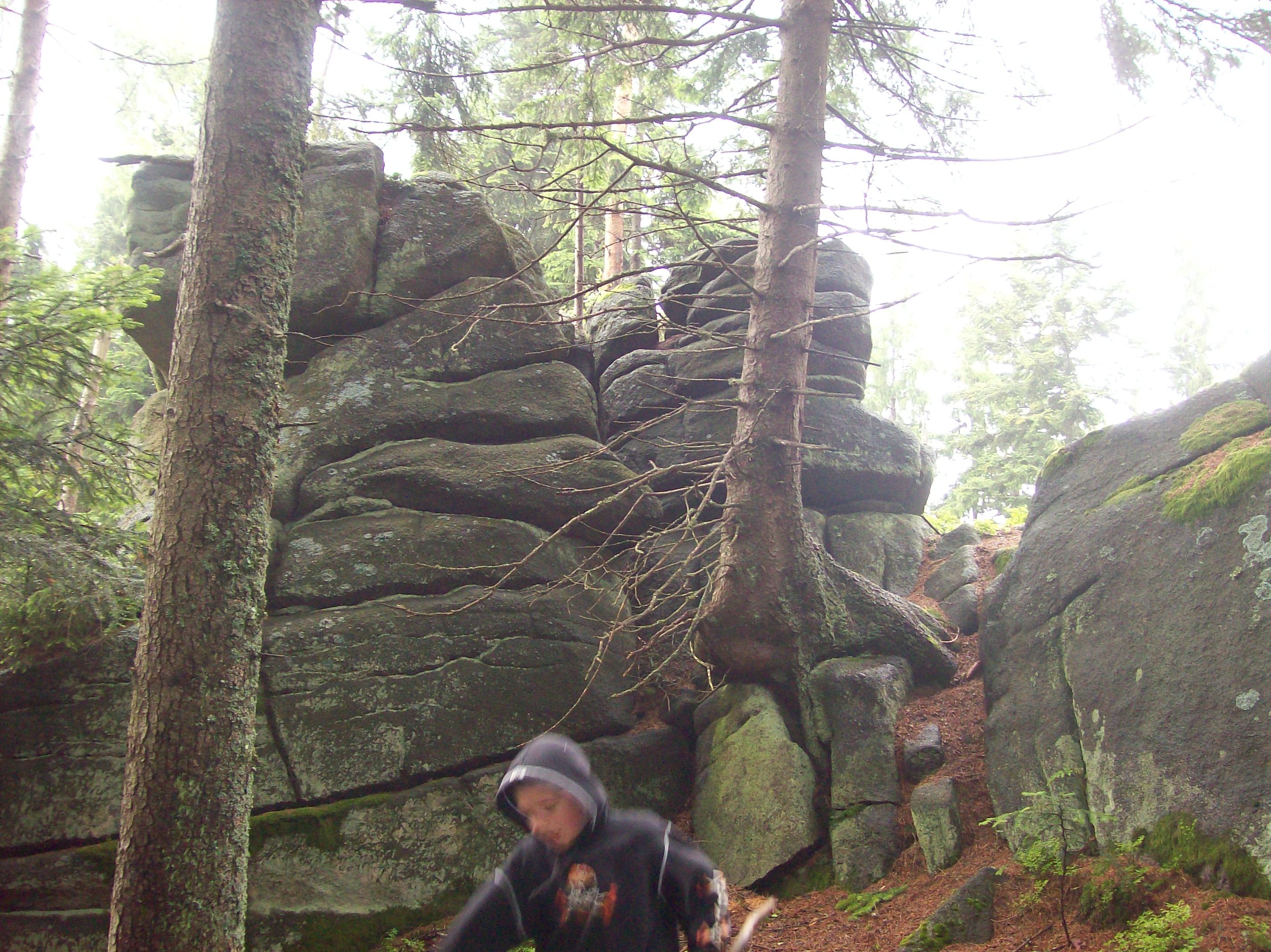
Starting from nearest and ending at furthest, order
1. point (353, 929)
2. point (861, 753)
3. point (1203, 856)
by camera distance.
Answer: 1. point (1203, 856)
2. point (353, 929)
3. point (861, 753)

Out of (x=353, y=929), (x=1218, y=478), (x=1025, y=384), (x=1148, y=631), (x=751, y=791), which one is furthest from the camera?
(x=1025, y=384)

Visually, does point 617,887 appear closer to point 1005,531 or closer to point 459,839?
point 459,839

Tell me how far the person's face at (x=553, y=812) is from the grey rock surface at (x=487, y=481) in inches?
204

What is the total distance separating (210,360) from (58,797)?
4.49 metres

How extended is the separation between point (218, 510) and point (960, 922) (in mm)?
5327

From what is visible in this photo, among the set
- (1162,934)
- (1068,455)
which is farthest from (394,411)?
(1162,934)

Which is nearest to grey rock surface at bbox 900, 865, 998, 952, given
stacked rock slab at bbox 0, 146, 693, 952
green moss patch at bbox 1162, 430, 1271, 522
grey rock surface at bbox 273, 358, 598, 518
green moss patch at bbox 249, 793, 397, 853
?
stacked rock slab at bbox 0, 146, 693, 952

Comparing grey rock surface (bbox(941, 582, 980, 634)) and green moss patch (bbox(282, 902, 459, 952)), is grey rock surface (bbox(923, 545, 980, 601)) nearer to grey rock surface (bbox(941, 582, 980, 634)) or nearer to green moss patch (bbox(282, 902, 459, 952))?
grey rock surface (bbox(941, 582, 980, 634))

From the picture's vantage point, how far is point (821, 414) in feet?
35.6

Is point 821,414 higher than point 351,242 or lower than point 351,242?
lower

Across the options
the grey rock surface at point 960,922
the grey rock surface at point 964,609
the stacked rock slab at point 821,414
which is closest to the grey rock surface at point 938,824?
the grey rock surface at point 960,922

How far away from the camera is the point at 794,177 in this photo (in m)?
8.11

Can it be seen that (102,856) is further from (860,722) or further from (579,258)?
(579,258)

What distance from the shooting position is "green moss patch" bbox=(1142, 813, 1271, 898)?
428 cm
